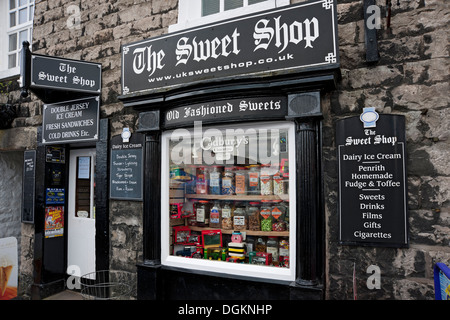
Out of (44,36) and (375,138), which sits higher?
(44,36)

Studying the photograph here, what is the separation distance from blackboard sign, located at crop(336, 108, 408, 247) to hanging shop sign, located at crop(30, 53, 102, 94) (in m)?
3.49

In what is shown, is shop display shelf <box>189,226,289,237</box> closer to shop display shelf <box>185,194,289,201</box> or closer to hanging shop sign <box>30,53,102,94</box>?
shop display shelf <box>185,194,289,201</box>

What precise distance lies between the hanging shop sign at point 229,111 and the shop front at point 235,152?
1cm

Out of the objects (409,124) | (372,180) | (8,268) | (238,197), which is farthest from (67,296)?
(409,124)

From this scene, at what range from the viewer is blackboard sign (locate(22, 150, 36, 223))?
5.22 meters

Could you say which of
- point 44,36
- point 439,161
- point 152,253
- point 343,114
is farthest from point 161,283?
point 44,36

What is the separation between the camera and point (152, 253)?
3943 millimetres

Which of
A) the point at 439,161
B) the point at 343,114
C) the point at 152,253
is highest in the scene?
the point at 343,114

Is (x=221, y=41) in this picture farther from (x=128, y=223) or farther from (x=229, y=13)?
(x=128, y=223)

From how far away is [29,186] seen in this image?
209 inches

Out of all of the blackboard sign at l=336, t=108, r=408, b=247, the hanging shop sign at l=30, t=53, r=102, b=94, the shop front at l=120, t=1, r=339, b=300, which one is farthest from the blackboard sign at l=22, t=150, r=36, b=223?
the blackboard sign at l=336, t=108, r=408, b=247

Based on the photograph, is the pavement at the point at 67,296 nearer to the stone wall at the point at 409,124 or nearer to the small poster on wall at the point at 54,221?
the small poster on wall at the point at 54,221

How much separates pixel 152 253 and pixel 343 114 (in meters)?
2.80

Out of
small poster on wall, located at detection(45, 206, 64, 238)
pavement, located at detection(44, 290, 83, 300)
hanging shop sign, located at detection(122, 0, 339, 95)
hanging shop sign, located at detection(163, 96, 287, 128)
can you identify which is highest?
hanging shop sign, located at detection(122, 0, 339, 95)
